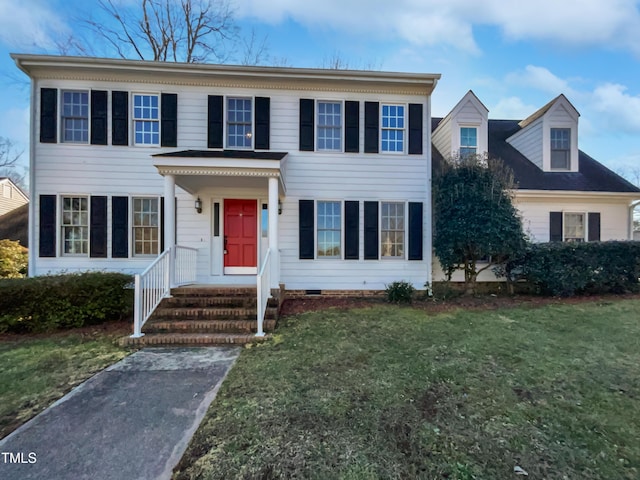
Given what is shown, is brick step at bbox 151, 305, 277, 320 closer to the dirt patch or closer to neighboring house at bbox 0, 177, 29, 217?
the dirt patch

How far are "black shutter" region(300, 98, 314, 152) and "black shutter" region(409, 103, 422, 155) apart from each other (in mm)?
2710

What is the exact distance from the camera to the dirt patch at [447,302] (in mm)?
7062

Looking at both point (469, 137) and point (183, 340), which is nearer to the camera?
point (183, 340)

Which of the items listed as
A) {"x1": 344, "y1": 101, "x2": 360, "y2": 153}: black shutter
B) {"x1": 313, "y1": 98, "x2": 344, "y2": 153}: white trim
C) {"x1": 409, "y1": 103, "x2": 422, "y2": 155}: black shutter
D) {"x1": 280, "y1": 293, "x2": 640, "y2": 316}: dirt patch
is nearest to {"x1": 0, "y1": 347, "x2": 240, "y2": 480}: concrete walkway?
{"x1": 280, "y1": 293, "x2": 640, "y2": 316}: dirt patch

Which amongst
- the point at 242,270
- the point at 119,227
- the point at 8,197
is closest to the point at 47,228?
the point at 119,227

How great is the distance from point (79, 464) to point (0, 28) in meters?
16.0

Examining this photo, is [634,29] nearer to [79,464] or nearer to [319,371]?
[319,371]

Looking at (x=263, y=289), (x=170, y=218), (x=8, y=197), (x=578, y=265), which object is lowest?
(x=263, y=289)

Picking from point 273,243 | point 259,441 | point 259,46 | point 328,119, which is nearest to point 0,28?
point 259,46

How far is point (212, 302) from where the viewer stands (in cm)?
594

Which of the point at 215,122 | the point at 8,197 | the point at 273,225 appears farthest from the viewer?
the point at 8,197

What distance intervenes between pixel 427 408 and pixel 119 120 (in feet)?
29.3

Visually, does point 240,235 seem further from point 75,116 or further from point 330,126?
point 75,116

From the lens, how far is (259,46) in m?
13.9
